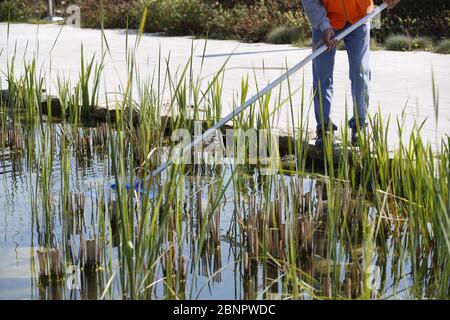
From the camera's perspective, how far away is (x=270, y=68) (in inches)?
388

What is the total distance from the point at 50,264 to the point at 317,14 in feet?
7.87

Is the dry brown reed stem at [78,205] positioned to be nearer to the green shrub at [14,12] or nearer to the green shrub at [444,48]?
the green shrub at [444,48]

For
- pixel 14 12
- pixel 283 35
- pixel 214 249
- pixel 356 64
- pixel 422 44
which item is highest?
pixel 14 12

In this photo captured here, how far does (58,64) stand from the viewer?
10656mm

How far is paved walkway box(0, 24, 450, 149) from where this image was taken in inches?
274

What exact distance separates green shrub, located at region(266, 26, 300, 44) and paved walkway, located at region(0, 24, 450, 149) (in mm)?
404

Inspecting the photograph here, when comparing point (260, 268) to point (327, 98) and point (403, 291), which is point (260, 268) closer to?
point (403, 291)

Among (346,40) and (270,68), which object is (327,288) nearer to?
(346,40)

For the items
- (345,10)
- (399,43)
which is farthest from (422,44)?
(345,10)
